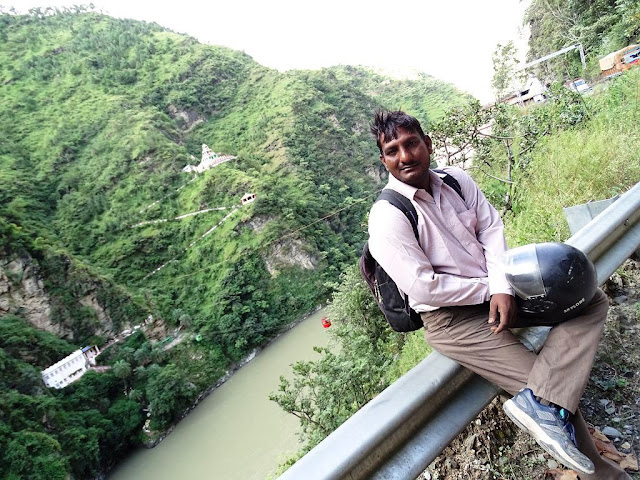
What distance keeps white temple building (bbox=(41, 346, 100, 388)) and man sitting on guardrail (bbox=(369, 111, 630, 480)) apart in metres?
28.5

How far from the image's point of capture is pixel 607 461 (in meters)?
1.00

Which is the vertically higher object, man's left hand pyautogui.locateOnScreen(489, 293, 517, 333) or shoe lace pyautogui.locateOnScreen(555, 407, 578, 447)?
man's left hand pyautogui.locateOnScreen(489, 293, 517, 333)

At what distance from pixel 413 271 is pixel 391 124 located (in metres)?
0.56

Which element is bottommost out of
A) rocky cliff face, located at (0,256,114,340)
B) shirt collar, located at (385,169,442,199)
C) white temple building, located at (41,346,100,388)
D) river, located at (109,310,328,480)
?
river, located at (109,310,328,480)

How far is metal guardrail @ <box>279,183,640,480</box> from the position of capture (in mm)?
851

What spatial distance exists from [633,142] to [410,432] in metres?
3.40

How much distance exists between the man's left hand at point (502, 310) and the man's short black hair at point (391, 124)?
653 mm

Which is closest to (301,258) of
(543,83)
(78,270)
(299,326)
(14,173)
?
(299,326)

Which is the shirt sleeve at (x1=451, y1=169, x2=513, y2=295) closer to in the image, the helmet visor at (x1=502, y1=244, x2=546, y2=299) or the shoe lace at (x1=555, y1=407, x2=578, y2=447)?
the helmet visor at (x1=502, y1=244, x2=546, y2=299)

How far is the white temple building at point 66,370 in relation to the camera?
23.8 metres

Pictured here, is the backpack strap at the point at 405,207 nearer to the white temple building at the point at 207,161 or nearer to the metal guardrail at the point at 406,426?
the metal guardrail at the point at 406,426

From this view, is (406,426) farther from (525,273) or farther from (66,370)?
(66,370)

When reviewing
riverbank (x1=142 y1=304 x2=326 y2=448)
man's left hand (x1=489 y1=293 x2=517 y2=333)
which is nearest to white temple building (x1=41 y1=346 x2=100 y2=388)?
riverbank (x1=142 y1=304 x2=326 y2=448)

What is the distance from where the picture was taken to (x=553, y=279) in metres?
1.09
